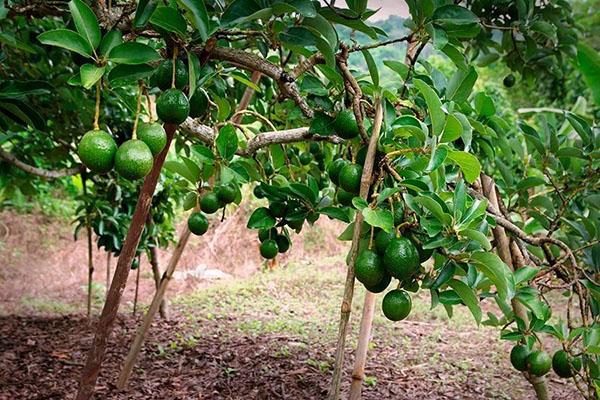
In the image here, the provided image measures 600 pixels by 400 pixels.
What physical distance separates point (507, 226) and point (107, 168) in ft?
3.03

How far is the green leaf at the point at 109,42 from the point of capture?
3.16ft

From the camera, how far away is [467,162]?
1.02 m

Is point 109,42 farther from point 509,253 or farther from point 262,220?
point 509,253

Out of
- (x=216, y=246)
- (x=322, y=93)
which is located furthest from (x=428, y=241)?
(x=216, y=246)

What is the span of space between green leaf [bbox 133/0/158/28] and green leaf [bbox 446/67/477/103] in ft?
2.63

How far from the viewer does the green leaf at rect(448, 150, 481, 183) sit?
100 centimetres

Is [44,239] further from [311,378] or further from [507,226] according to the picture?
[507,226]

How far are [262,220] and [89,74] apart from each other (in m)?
0.64

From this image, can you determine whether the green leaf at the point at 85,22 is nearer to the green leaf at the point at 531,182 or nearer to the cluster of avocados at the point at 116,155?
the cluster of avocados at the point at 116,155

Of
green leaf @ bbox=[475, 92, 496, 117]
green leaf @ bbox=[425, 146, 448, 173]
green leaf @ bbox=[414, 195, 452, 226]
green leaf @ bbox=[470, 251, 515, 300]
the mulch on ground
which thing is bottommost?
the mulch on ground

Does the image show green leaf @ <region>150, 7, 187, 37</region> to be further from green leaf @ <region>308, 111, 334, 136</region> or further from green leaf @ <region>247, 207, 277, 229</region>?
green leaf @ <region>247, 207, 277, 229</region>

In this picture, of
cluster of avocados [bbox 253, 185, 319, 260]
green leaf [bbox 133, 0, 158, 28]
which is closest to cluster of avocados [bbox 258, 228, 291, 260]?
cluster of avocados [bbox 253, 185, 319, 260]

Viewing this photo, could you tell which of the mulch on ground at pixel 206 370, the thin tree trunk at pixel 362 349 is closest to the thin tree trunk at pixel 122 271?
the thin tree trunk at pixel 362 349

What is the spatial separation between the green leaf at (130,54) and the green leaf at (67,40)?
43 mm
